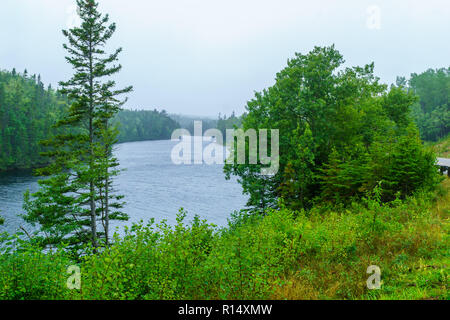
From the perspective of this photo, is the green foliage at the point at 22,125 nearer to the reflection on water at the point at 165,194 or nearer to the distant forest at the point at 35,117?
the distant forest at the point at 35,117

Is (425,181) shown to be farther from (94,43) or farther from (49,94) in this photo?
(49,94)

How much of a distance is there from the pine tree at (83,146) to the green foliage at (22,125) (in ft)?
180

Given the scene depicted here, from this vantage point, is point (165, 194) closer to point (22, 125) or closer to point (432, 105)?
point (22, 125)

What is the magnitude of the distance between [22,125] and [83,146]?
250 ft

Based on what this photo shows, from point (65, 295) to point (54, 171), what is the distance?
19727 millimetres

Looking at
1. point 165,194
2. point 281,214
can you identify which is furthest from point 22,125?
point 281,214

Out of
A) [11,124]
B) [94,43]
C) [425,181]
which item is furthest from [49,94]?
[425,181]

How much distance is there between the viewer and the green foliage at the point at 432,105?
72625mm

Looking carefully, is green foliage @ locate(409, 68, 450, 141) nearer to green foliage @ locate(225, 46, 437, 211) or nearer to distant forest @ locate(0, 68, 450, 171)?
distant forest @ locate(0, 68, 450, 171)

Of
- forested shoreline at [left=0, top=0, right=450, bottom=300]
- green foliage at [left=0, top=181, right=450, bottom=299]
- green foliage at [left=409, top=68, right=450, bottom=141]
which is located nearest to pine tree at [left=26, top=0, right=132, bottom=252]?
forested shoreline at [left=0, top=0, right=450, bottom=300]

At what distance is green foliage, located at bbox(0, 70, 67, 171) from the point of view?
7950cm

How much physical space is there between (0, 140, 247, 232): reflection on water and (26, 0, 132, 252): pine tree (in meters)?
6.79

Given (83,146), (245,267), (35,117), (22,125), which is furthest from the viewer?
(35,117)

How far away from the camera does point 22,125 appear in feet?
287
